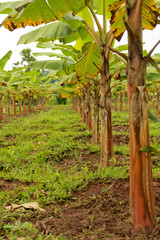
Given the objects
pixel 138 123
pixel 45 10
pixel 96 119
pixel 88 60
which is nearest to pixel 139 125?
pixel 138 123

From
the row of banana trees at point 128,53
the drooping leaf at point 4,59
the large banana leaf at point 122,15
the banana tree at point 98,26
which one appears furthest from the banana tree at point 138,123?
the drooping leaf at point 4,59

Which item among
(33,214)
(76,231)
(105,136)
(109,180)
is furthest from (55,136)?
(76,231)

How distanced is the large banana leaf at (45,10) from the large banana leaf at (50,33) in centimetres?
59

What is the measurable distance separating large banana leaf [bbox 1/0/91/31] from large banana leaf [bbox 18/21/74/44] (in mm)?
585

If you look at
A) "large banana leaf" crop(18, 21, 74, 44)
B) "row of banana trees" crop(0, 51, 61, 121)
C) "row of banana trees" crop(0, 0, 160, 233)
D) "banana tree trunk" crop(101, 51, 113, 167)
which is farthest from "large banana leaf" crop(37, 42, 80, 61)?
"row of banana trees" crop(0, 51, 61, 121)

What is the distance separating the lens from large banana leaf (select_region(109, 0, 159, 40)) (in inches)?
108

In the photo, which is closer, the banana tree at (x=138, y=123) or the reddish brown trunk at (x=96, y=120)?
the banana tree at (x=138, y=123)

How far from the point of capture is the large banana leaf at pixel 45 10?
8.91 feet

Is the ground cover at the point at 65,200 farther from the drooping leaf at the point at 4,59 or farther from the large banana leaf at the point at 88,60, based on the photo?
the drooping leaf at the point at 4,59

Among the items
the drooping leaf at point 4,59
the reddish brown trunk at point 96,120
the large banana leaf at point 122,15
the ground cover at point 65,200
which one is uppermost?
the drooping leaf at point 4,59

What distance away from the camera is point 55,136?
758 centimetres

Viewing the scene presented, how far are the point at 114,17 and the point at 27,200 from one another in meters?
2.85

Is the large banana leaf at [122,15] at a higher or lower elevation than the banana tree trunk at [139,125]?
higher

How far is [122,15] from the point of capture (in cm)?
294
